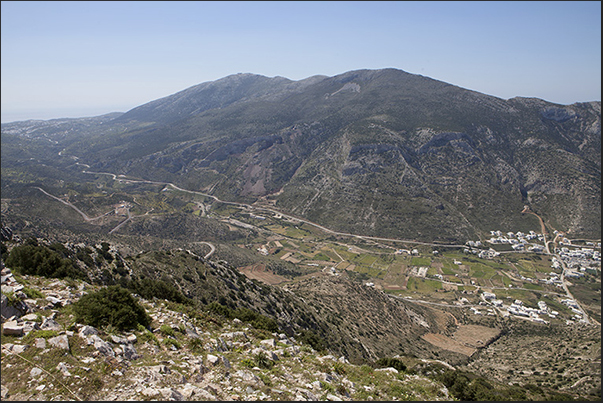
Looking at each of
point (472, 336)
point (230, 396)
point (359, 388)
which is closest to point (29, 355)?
point (230, 396)

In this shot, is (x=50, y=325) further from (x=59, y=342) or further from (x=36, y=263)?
(x=36, y=263)

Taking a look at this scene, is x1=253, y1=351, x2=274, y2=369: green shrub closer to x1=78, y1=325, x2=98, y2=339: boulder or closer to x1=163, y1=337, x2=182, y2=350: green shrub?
x1=163, y1=337, x2=182, y2=350: green shrub

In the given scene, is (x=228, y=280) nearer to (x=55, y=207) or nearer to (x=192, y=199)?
(x=55, y=207)

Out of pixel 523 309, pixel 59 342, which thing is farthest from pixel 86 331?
pixel 523 309

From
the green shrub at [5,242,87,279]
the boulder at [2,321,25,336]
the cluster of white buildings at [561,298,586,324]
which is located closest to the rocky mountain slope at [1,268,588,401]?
the boulder at [2,321,25,336]

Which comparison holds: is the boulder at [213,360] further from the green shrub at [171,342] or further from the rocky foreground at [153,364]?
the green shrub at [171,342]

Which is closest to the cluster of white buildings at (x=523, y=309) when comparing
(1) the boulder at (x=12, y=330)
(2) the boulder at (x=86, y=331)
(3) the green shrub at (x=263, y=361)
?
(3) the green shrub at (x=263, y=361)
